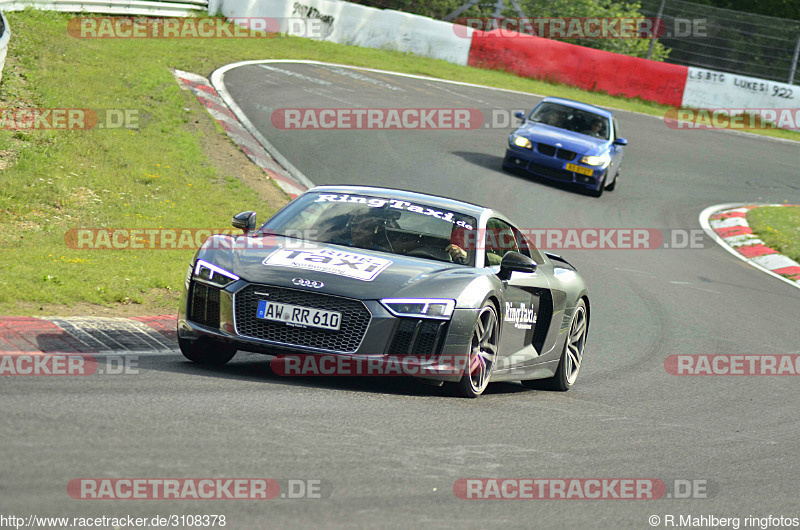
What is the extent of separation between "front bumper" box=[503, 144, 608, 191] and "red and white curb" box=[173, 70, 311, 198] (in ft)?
15.7

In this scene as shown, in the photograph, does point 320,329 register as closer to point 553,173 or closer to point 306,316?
point 306,316

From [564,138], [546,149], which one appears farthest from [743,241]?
[546,149]

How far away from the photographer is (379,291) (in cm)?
647

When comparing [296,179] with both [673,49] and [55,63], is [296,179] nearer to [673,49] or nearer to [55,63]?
[55,63]

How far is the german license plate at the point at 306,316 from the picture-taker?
21.0ft

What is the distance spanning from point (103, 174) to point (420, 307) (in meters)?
8.04

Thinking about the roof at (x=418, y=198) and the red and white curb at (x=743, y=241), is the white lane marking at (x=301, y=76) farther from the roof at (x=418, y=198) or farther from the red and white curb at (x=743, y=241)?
the roof at (x=418, y=198)

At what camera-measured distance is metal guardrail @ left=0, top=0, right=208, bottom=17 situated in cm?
2205

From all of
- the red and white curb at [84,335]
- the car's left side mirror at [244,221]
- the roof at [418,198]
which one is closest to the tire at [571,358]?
the roof at [418,198]

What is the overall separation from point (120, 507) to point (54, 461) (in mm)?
510

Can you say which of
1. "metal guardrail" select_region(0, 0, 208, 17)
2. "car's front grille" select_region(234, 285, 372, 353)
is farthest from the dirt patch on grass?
"metal guardrail" select_region(0, 0, 208, 17)

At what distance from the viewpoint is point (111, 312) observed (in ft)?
28.3

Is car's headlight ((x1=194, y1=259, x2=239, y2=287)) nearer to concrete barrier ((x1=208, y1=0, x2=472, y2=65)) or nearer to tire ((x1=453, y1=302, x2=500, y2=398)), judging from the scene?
tire ((x1=453, y1=302, x2=500, y2=398))

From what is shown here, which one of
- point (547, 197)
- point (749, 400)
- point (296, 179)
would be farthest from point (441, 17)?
point (749, 400)
